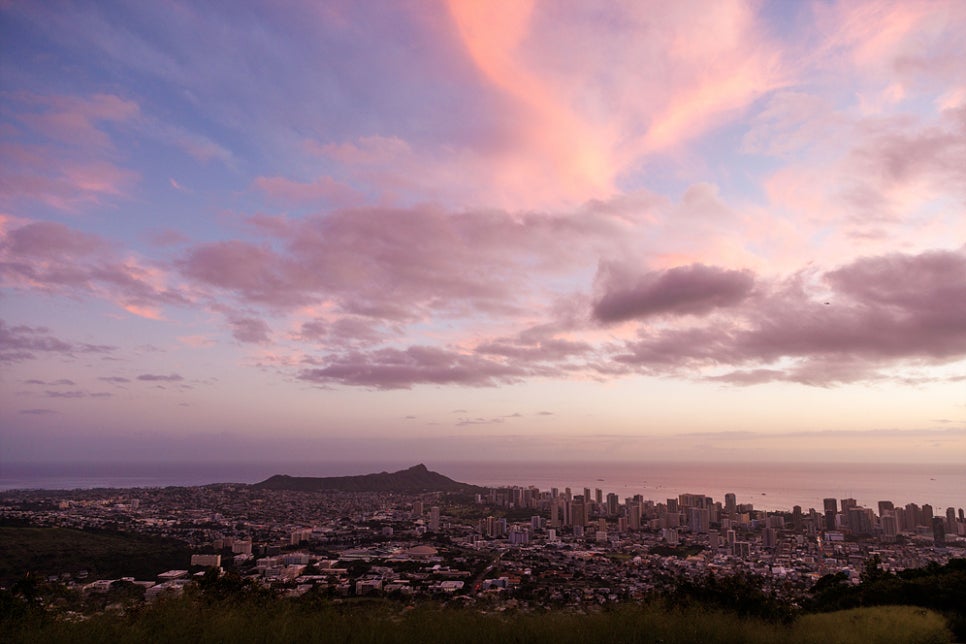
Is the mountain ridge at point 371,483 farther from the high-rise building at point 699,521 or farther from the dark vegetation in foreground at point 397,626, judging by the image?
the dark vegetation in foreground at point 397,626

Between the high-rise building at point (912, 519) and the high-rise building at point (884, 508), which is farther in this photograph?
the high-rise building at point (884, 508)

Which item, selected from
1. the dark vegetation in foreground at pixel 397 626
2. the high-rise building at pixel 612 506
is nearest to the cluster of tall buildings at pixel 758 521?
the high-rise building at pixel 612 506

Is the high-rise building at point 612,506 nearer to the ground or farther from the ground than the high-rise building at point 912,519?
nearer to the ground

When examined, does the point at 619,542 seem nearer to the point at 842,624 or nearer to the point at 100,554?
the point at 842,624

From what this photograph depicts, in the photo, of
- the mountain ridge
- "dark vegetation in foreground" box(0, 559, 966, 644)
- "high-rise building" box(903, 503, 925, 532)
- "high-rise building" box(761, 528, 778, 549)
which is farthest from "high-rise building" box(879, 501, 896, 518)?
the mountain ridge

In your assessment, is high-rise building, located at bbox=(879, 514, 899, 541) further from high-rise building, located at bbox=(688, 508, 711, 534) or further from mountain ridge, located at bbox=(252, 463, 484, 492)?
mountain ridge, located at bbox=(252, 463, 484, 492)

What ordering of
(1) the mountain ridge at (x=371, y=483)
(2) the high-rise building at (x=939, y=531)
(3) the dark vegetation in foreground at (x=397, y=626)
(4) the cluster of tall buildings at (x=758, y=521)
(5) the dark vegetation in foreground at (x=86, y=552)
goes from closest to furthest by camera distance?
1. (3) the dark vegetation in foreground at (x=397, y=626)
2. (5) the dark vegetation in foreground at (x=86, y=552)
3. (2) the high-rise building at (x=939, y=531)
4. (4) the cluster of tall buildings at (x=758, y=521)
5. (1) the mountain ridge at (x=371, y=483)

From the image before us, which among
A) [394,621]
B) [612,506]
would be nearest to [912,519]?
[612,506]

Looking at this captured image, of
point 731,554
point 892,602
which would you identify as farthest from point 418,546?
point 892,602

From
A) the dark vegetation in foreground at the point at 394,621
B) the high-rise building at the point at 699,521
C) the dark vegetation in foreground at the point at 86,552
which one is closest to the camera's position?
the dark vegetation in foreground at the point at 394,621
